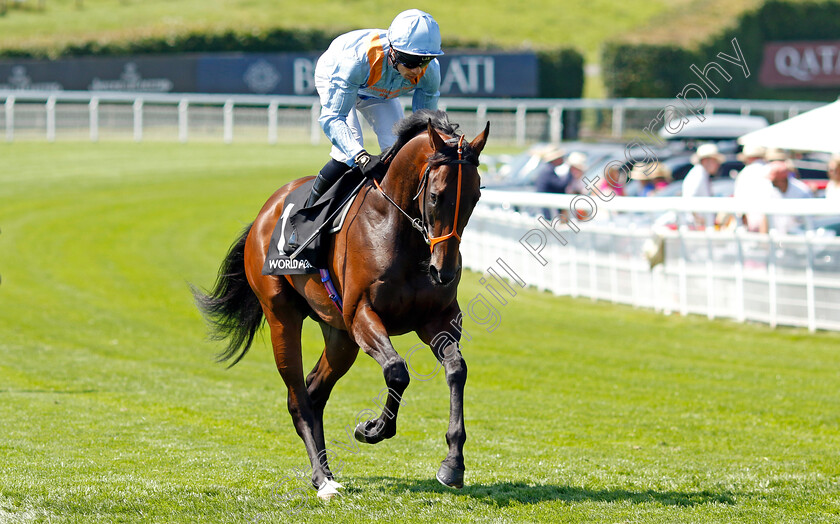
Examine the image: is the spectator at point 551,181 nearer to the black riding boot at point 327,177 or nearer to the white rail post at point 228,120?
the black riding boot at point 327,177

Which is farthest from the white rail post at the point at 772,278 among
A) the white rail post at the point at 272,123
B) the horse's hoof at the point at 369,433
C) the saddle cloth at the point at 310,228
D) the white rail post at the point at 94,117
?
the white rail post at the point at 94,117

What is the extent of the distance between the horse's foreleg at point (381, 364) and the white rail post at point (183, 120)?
23532 millimetres

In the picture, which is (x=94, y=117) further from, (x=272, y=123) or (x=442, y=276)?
(x=442, y=276)

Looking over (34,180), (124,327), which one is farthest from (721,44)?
(124,327)

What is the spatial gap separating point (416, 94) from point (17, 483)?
2.71m

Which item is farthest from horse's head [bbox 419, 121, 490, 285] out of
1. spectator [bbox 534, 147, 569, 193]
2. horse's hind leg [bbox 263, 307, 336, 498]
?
spectator [bbox 534, 147, 569, 193]

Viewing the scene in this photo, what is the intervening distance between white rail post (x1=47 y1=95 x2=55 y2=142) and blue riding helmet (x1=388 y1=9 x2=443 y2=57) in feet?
77.8

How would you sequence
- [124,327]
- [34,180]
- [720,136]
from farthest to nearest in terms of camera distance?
[34,180], [720,136], [124,327]

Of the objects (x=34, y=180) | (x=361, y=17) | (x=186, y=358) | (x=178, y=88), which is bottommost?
(x=186, y=358)

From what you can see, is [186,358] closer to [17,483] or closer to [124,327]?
[124,327]

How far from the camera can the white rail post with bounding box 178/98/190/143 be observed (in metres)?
27.4

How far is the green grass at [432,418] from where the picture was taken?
4762 mm

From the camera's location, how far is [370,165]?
5000mm

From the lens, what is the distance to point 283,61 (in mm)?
29562
